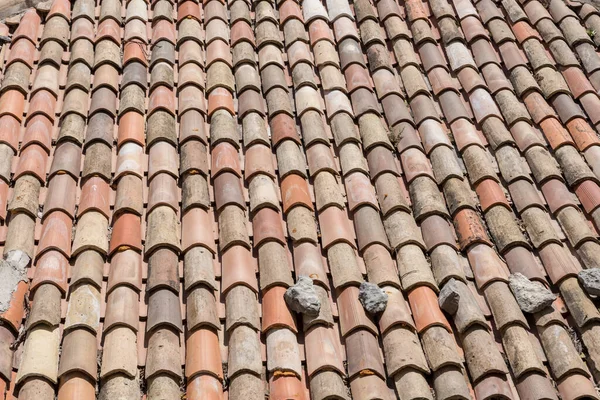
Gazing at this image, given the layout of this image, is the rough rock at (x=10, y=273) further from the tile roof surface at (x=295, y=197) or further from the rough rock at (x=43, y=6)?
the rough rock at (x=43, y=6)

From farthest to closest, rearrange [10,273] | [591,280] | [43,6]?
1. [43,6]
2. [591,280]
3. [10,273]

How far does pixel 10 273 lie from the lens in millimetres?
4754

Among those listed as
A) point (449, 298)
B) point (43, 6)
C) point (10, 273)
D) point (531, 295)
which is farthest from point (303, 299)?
point (43, 6)

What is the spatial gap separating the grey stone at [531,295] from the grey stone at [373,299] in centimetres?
82

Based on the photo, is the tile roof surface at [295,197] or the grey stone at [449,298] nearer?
the tile roof surface at [295,197]

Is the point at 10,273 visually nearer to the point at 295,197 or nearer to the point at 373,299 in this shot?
the point at 295,197

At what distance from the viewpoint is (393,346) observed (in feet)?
15.0

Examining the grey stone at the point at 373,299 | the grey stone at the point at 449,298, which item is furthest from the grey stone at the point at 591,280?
the grey stone at the point at 373,299

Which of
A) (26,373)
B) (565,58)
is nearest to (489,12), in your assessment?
(565,58)

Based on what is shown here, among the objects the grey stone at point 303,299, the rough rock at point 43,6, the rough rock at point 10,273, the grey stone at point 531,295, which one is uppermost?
the rough rock at point 43,6

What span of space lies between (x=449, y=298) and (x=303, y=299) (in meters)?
0.87

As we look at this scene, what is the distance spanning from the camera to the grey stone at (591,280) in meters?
4.83

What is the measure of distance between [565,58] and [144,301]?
4.06 m

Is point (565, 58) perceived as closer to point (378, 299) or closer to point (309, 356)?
point (378, 299)
